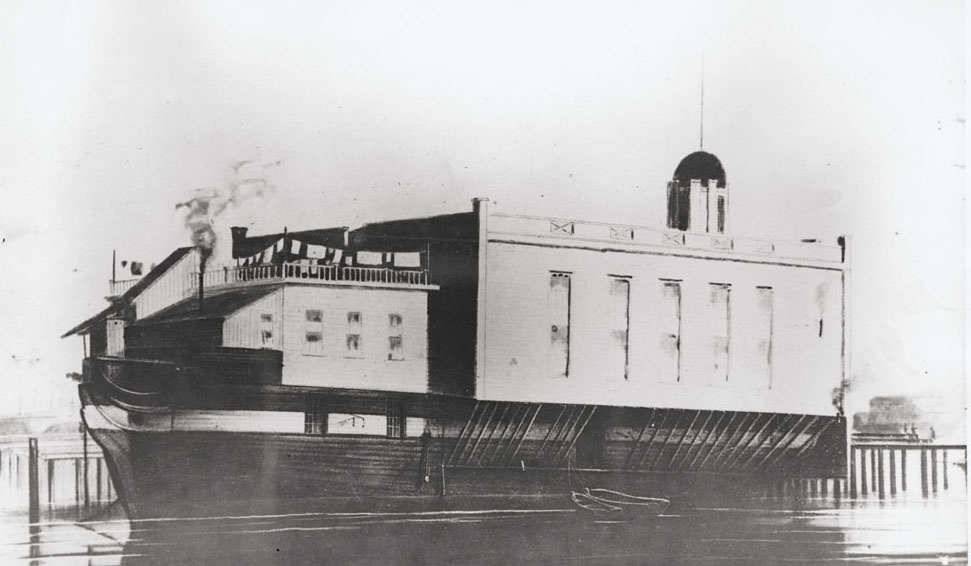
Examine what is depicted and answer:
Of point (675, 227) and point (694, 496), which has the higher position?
point (675, 227)

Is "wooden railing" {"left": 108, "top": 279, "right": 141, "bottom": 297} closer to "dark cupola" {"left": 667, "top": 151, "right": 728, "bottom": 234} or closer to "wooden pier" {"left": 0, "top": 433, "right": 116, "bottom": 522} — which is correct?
"wooden pier" {"left": 0, "top": 433, "right": 116, "bottom": 522}

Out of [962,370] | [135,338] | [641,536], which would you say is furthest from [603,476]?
[135,338]

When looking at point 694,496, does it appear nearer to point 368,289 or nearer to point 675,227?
point 675,227

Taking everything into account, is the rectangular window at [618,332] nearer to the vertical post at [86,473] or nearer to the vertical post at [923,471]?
the vertical post at [923,471]

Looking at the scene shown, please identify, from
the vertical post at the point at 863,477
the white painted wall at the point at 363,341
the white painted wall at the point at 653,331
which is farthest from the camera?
the vertical post at the point at 863,477

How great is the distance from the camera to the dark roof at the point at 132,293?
12.7ft

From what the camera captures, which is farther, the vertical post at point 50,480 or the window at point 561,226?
the window at point 561,226

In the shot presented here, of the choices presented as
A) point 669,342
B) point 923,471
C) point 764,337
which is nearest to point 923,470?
point 923,471

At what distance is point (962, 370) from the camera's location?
14.9 feet

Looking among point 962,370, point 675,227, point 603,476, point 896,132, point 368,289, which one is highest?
point 896,132

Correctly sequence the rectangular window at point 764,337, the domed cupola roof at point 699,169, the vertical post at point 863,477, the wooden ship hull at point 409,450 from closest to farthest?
the wooden ship hull at point 409,450, the domed cupola roof at point 699,169, the rectangular window at point 764,337, the vertical post at point 863,477

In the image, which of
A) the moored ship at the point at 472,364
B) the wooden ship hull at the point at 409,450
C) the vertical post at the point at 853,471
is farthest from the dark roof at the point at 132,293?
the vertical post at the point at 853,471

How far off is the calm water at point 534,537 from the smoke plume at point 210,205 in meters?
1.13

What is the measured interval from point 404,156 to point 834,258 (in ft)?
6.69
